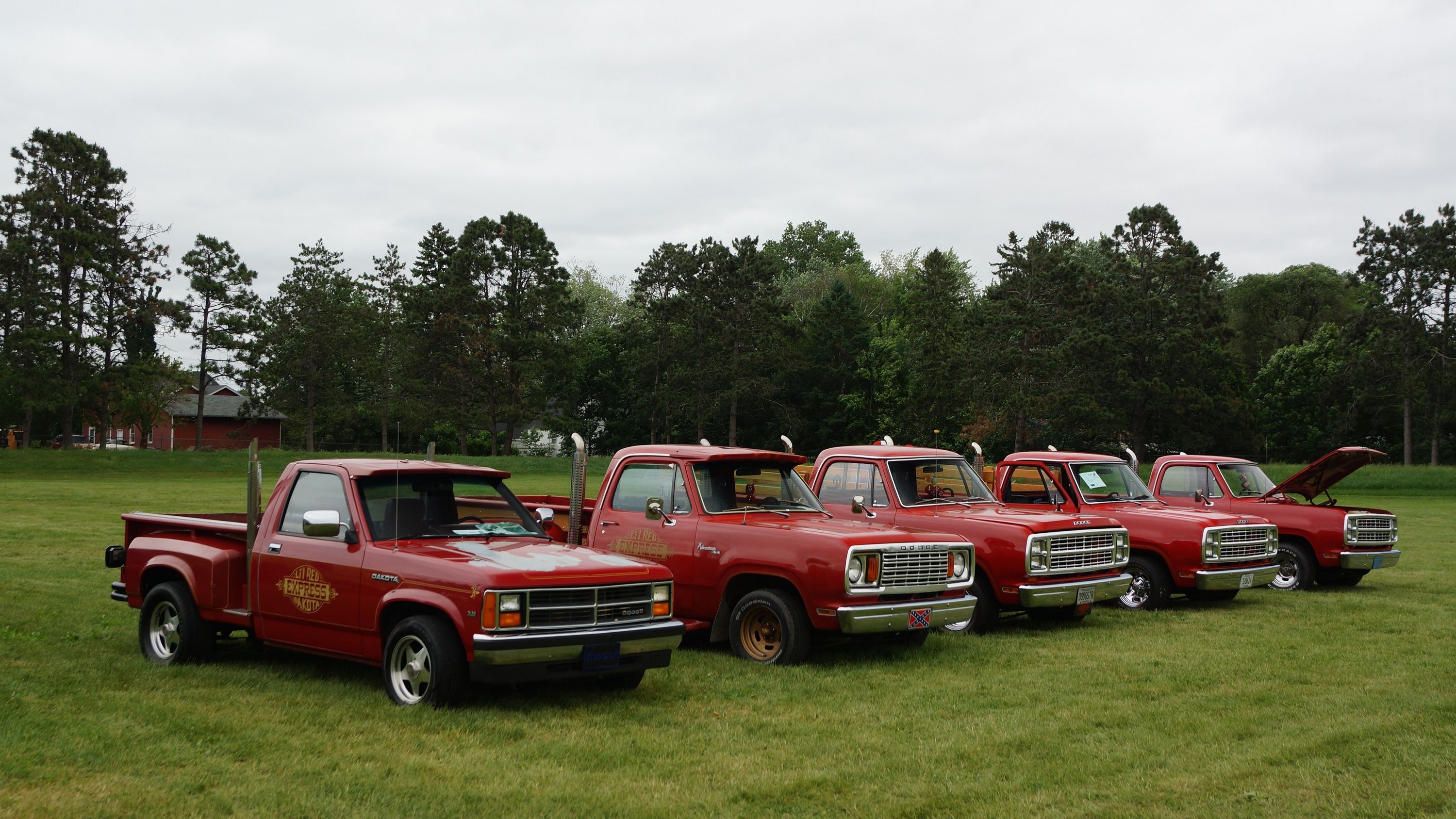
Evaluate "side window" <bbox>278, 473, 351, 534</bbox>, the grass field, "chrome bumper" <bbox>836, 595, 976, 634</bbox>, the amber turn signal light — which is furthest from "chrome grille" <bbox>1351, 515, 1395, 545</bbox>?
"side window" <bbox>278, 473, 351, 534</bbox>

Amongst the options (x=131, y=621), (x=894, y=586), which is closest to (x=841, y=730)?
(x=894, y=586)

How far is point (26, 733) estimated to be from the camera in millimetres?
6891

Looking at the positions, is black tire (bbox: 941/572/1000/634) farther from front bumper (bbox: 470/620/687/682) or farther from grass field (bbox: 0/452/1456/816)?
front bumper (bbox: 470/620/687/682)

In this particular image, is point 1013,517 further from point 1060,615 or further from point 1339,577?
point 1339,577

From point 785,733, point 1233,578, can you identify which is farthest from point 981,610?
point 785,733

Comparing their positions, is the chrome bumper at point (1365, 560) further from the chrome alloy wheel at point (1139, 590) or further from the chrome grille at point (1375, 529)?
the chrome alloy wheel at point (1139, 590)

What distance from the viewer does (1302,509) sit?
656 inches

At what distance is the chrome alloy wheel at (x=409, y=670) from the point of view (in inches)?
310

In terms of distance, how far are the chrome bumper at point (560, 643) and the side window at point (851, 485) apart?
4667 millimetres

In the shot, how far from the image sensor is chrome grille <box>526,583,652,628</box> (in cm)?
775

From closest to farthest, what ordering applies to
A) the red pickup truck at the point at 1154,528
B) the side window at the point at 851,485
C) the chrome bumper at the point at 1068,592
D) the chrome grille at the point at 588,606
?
the chrome grille at the point at 588,606, the chrome bumper at the point at 1068,592, the side window at the point at 851,485, the red pickup truck at the point at 1154,528

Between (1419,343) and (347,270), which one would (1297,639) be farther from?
(347,270)

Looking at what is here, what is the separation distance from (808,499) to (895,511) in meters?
1.49

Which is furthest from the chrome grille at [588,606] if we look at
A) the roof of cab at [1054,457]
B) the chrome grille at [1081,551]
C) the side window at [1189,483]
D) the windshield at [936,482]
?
the side window at [1189,483]
